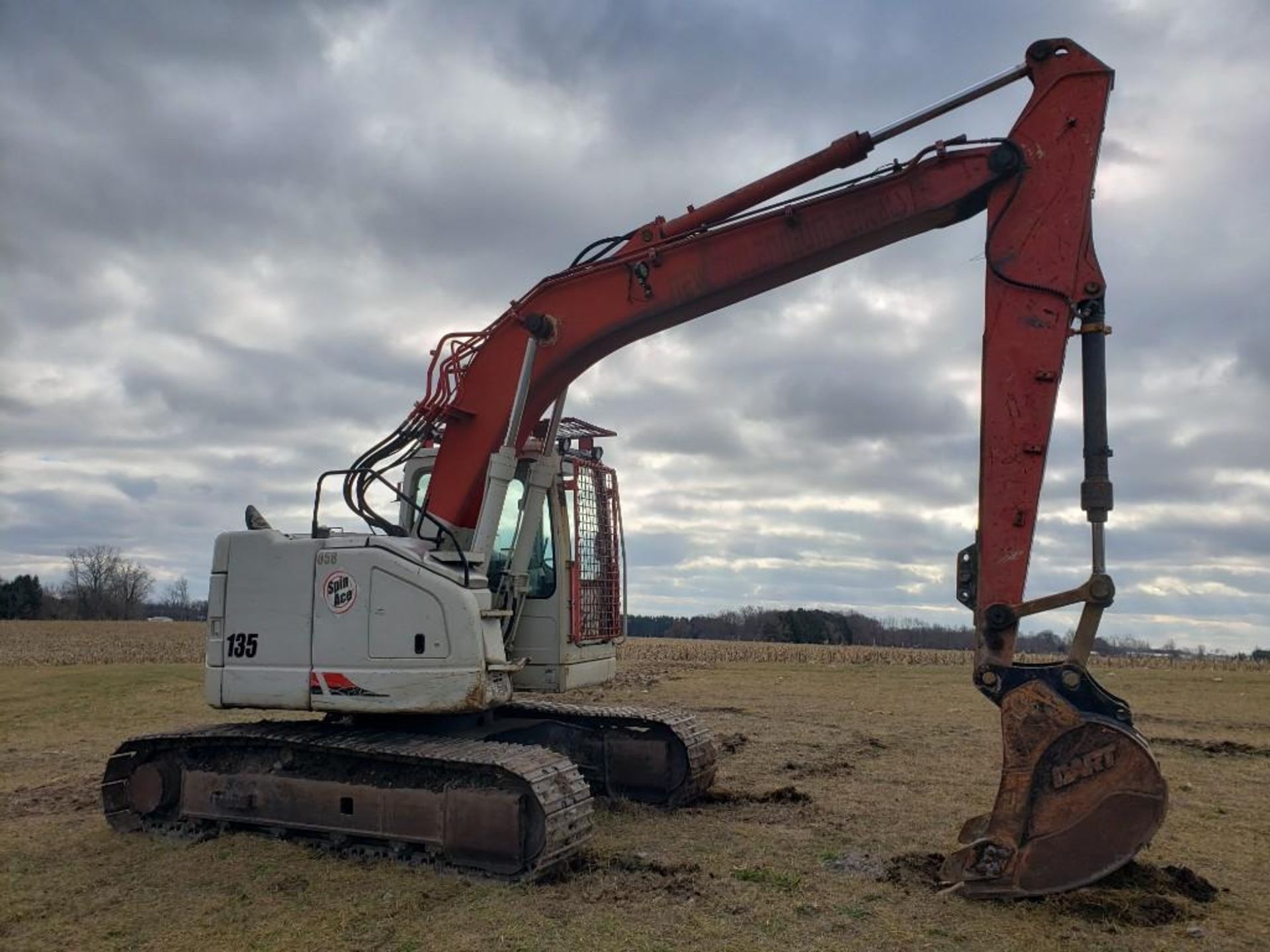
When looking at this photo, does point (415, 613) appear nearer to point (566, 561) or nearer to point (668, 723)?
point (566, 561)

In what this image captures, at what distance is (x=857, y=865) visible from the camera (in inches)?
285

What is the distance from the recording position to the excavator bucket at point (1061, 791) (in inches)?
231

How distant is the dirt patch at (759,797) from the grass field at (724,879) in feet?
0.11

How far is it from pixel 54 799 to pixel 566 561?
6041mm

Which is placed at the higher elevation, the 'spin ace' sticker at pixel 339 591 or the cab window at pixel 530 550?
the cab window at pixel 530 550

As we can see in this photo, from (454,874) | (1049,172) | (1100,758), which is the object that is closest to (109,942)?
(454,874)

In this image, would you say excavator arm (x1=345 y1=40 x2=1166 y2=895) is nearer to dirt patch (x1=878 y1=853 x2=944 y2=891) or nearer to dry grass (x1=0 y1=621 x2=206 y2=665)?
dirt patch (x1=878 y1=853 x2=944 y2=891)

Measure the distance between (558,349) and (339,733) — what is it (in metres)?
3.60

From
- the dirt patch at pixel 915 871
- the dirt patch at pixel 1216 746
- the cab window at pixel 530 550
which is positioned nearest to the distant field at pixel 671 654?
the dirt patch at pixel 1216 746

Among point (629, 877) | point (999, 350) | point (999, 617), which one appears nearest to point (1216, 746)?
point (999, 617)

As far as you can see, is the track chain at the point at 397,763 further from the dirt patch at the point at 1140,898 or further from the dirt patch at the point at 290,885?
the dirt patch at the point at 1140,898

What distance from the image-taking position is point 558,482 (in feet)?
29.5

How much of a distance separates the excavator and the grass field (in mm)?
349

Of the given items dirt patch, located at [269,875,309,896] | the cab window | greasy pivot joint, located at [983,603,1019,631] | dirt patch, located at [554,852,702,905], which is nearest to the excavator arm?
greasy pivot joint, located at [983,603,1019,631]
